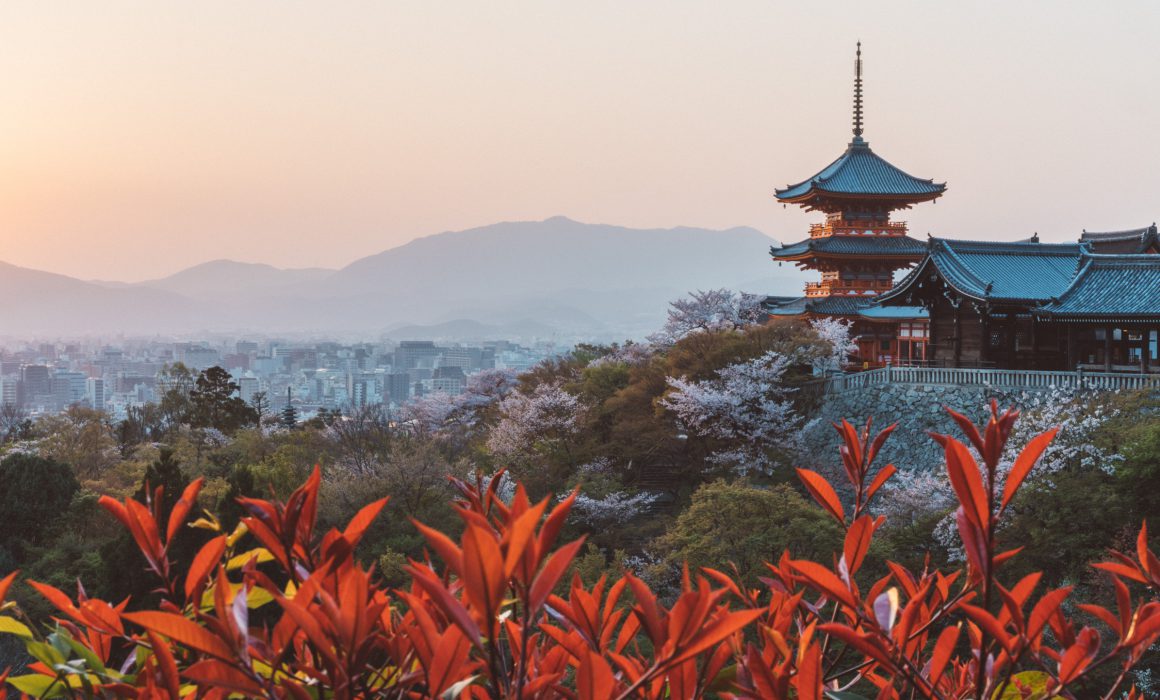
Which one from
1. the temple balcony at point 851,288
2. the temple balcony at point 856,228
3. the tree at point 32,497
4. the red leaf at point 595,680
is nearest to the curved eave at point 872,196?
the temple balcony at point 856,228

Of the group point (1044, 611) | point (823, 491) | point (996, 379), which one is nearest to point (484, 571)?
point (823, 491)

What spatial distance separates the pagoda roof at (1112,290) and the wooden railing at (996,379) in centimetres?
122

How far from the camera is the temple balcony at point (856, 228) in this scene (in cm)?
2920

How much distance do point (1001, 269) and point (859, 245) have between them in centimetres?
806

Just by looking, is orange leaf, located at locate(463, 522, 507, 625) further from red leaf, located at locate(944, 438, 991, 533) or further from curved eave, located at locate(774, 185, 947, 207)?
curved eave, located at locate(774, 185, 947, 207)

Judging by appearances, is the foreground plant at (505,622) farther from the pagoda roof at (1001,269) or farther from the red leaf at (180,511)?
the pagoda roof at (1001,269)

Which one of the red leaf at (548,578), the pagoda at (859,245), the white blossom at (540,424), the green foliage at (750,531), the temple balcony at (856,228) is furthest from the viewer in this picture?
the temple balcony at (856,228)

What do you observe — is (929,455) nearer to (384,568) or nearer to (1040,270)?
(1040,270)

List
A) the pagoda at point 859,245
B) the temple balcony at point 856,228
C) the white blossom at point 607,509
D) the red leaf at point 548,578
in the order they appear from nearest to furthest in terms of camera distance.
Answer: the red leaf at point 548,578, the white blossom at point 607,509, the pagoda at point 859,245, the temple balcony at point 856,228

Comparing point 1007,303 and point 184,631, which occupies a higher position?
point 1007,303

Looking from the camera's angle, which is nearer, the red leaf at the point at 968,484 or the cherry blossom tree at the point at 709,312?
the red leaf at the point at 968,484

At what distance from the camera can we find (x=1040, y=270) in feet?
67.8

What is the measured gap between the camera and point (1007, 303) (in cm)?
1972

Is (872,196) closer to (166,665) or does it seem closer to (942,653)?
(942,653)
